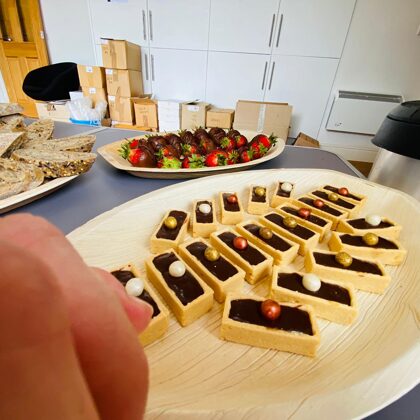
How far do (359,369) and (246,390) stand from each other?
0.15 metres

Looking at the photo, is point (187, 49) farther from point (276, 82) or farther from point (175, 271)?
point (175, 271)

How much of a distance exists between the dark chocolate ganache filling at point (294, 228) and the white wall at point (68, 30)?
3.05m

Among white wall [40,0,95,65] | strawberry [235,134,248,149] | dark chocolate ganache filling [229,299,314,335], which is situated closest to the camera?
dark chocolate ganache filling [229,299,314,335]

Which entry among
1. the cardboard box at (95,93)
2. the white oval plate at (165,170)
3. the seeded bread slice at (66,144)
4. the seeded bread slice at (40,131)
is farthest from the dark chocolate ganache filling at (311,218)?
the cardboard box at (95,93)

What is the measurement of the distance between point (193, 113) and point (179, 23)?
0.80 metres

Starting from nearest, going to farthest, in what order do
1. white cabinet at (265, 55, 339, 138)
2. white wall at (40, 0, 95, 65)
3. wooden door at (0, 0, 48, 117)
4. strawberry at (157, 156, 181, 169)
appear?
strawberry at (157, 156, 181, 169)
white cabinet at (265, 55, 339, 138)
white wall at (40, 0, 95, 65)
wooden door at (0, 0, 48, 117)

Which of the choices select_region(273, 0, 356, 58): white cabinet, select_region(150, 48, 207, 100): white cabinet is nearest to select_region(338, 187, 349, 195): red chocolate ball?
select_region(273, 0, 356, 58): white cabinet

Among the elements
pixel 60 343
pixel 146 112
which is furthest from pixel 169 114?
pixel 60 343

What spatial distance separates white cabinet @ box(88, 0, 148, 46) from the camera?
2.29m

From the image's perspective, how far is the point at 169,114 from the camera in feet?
7.55

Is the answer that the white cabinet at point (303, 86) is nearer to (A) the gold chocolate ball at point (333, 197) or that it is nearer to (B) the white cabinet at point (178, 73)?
(B) the white cabinet at point (178, 73)

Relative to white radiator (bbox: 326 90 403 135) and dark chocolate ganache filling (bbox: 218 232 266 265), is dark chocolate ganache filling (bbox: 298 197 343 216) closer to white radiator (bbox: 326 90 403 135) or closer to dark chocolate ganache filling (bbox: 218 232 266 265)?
dark chocolate ganache filling (bbox: 218 232 266 265)

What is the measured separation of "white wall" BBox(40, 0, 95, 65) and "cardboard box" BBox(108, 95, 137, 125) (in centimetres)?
82

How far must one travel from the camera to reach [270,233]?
0.53m
